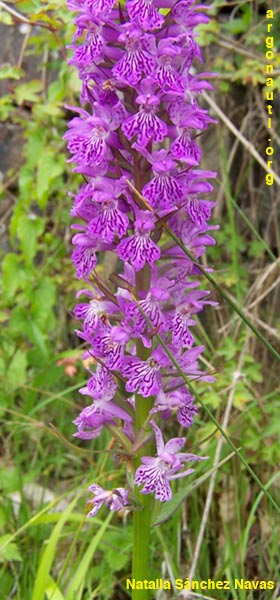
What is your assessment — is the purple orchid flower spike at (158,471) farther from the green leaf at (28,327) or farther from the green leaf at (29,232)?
the green leaf at (29,232)

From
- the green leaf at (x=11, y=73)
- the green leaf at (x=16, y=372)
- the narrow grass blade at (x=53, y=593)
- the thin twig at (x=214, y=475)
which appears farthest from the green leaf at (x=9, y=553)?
the green leaf at (x=11, y=73)

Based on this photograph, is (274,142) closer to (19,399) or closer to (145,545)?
(19,399)

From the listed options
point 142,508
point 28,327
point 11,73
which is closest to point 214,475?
point 142,508

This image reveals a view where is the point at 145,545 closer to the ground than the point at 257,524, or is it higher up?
higher up

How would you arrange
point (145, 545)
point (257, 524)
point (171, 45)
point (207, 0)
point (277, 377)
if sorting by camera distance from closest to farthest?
point (171, 45) < point (145, 545) < point (257, 524) < point (277, 377) < point (207, 0)

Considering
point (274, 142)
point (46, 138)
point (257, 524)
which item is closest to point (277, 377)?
point (257, 524)

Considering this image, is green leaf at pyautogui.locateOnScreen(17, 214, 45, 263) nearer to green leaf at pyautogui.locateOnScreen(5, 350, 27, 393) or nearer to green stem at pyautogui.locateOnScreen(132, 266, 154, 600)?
green leaf at pyautogui.locateOnScreen(5, 350, 27, 393)

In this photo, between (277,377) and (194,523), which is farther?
(277,377)

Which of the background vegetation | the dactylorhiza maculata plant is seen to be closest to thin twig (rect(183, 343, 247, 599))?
the background vegetation
